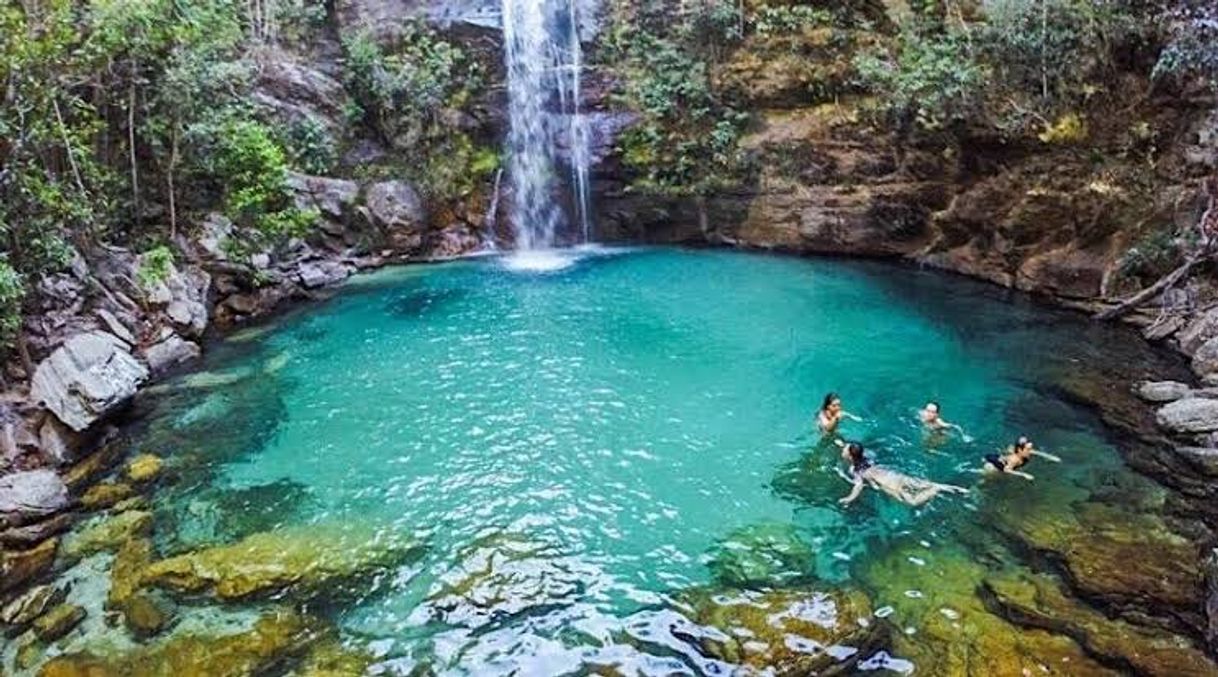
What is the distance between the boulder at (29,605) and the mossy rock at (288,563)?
0.91m

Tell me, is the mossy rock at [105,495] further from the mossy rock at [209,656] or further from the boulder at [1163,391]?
the boulder at [1163,391]

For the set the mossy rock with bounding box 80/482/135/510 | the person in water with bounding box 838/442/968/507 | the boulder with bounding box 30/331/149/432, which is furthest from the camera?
the boulder with bounding box 30/331/149/432

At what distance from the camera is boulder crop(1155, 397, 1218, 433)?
10.9 meters

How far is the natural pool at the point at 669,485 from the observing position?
7.41 m

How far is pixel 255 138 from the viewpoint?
58.2 feet

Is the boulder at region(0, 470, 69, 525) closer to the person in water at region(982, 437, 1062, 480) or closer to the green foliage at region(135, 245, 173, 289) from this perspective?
the green foliage at region(135, 245, 173, 289)

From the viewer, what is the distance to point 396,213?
78.6 ft

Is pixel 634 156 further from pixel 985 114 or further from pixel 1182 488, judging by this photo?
pixel 1182 488

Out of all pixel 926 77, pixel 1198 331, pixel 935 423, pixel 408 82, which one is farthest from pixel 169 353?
pixel 1198 331

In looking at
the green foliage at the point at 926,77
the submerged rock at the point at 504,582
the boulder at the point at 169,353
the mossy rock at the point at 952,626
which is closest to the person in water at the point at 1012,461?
the mossy rock at the point at 952,626

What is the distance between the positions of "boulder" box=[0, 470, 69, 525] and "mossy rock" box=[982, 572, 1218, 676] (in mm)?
11478

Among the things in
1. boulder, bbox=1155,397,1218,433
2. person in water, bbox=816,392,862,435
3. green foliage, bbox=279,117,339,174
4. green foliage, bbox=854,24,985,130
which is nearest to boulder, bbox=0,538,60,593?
person in water, bbox=816,392,862,435

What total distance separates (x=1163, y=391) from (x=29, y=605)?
15.8 m

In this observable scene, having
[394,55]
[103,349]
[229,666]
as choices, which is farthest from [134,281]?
[394,55]
